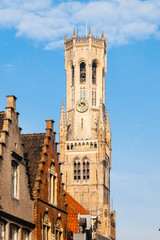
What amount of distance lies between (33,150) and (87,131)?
93445mm

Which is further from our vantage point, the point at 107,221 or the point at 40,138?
the point at 107,221

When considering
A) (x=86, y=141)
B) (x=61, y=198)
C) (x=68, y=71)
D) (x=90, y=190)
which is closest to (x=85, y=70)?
(x=68, y=71)

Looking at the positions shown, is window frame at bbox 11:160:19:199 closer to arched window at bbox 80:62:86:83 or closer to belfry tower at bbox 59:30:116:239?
belfry tower at bbox 59:30:116:239

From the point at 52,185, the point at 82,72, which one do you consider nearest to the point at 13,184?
the point at 52,185

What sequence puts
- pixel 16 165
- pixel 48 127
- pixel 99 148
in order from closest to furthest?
pixel 16 165
pixel 48 127
pixel 99 148

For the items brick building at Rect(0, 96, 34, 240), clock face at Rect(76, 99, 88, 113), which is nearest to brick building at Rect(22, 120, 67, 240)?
brick building at Rect(0, 96, 34, 240)

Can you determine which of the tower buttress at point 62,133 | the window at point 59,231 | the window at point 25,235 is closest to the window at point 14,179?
the window at point 25,235

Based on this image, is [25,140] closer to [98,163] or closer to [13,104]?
[13,104]

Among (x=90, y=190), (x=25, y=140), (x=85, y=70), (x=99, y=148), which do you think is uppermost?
(x=85, y=70)

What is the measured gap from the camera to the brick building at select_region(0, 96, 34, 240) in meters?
25.3

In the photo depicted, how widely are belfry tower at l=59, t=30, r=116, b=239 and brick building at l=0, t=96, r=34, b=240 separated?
280ft

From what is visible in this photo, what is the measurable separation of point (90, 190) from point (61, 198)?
280ft

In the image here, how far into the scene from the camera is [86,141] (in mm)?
122000

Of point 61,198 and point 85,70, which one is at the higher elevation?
point 85,70
